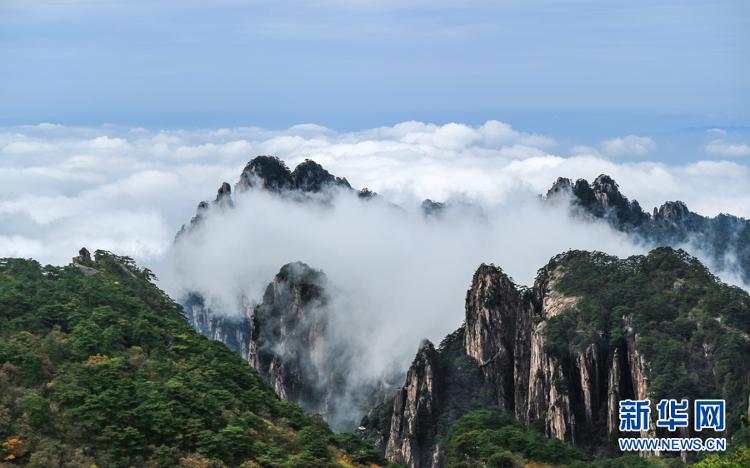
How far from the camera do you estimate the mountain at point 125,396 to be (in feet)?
181

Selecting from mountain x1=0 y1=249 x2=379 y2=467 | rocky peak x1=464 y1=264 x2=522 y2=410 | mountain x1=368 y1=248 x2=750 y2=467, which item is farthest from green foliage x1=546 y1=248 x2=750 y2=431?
mountain x1=0 y1=249 x2=379 y2=467

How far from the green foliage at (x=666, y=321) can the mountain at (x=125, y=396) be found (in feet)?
150

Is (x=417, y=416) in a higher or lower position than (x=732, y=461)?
higher

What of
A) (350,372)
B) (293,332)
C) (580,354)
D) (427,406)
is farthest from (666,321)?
(293,332)

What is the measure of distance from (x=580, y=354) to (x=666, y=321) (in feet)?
34.6

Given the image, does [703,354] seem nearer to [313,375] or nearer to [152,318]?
[152,318]

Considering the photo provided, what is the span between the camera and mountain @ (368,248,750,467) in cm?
10644

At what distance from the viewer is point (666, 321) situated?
371ft

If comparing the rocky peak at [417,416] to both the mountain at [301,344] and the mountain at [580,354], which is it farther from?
the mountain at [301,344]

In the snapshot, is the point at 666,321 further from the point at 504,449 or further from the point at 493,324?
the point at 504,449

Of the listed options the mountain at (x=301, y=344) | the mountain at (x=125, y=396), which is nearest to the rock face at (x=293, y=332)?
the mountain at (x=301, y=344)

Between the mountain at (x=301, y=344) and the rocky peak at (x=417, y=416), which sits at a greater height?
the mountain at (x=301, y=344)

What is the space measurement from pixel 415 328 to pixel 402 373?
16698 mm

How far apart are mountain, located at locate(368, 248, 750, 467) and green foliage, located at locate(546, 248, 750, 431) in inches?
5.6
